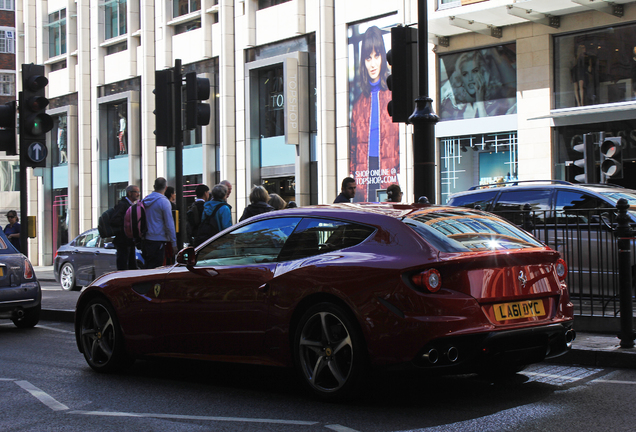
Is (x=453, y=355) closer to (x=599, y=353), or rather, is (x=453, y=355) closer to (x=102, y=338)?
(x=599, y=353)

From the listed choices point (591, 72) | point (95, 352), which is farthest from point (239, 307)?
point (591, 72)

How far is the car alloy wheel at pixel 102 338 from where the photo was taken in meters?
7.02

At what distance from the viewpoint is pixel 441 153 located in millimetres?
20156

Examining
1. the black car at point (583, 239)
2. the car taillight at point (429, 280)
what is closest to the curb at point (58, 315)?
the black car at point (583, 239)

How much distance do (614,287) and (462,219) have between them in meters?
2.93

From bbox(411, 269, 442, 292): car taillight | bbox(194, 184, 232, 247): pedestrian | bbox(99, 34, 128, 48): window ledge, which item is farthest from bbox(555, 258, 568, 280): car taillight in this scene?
bbox(99, 34, 128, 48): window ledge

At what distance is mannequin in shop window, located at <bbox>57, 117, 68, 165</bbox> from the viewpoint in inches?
1415

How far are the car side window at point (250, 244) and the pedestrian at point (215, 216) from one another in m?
4.66

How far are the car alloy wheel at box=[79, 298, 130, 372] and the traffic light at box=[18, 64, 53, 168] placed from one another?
21.3 feet

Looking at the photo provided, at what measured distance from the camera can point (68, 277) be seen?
17812mm

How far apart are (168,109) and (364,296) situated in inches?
263

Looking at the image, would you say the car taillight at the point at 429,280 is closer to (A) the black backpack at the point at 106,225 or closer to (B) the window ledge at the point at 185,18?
(A) the black backpack at the point at 106,225

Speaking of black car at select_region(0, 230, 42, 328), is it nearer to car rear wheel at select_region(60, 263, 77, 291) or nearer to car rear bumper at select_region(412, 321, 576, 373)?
car rear wheel at select_region(60, 263, 77, 291)

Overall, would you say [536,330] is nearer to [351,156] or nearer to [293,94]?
[351,156]
